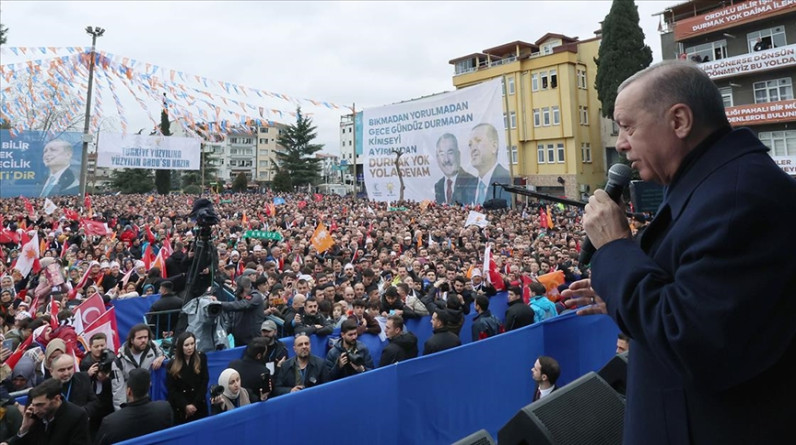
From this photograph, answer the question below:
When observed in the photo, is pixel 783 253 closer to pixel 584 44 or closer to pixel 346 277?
pixel 346 277

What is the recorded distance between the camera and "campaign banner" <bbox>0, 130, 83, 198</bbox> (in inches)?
903

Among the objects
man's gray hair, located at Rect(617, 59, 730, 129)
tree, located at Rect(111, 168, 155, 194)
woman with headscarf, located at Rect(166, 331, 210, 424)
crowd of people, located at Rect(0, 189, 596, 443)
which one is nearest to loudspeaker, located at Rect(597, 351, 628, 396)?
man's gray hair, located at Rect(617, 59, 730, 129)

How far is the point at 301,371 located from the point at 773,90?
34415 millimetres

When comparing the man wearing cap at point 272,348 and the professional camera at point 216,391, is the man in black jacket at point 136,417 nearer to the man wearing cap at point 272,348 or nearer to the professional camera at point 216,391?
the professional camera at point 216,391

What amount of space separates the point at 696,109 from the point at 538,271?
396 inches

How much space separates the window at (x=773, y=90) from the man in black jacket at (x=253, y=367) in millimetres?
34311

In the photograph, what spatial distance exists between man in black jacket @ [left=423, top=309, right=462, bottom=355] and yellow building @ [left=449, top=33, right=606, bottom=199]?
34.7 metres

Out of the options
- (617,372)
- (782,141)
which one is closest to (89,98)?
(617,372)

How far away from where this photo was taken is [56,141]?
953 inches

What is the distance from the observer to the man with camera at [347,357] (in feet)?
18.9

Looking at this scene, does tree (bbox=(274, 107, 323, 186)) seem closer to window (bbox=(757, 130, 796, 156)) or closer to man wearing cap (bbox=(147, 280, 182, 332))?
window (bbox=(757, 130, 796, 156))

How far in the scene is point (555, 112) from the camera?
135 ft

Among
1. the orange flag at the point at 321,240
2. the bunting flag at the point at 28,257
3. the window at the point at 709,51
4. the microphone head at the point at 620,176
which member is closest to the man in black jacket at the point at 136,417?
the microphone head at the point at 620,176

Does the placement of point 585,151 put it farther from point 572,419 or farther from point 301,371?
point 572,419
